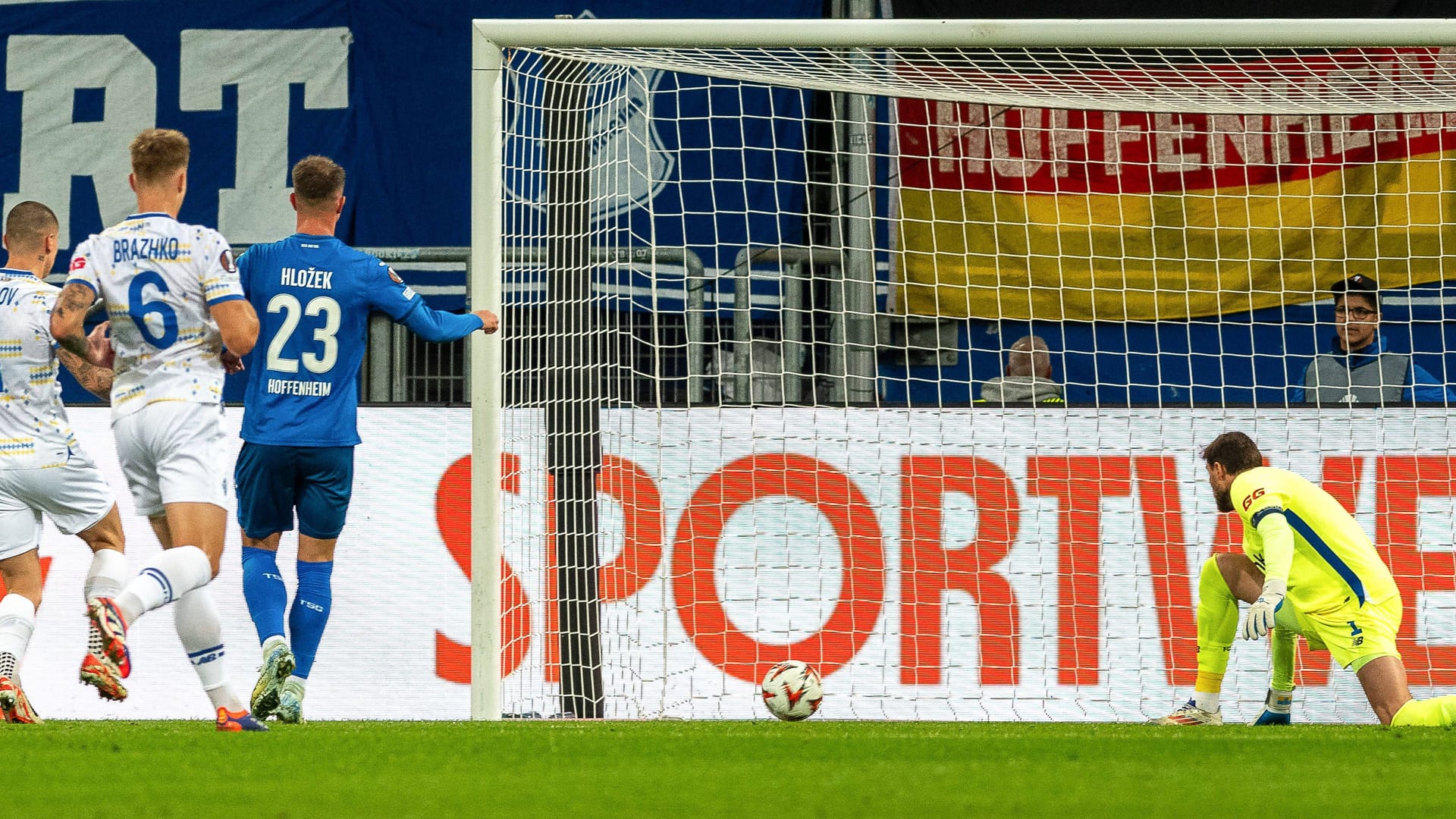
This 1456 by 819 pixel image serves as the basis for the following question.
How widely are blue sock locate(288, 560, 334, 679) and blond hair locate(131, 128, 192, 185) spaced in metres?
1.34

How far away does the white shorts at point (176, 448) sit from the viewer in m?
4.80

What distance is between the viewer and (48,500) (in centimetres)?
571

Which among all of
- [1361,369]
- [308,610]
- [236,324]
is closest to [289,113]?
[308,610]

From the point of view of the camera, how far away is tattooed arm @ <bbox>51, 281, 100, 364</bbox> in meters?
4.85

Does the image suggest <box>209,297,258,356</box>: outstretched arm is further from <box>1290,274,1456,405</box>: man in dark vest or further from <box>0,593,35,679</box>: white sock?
<box>1290,274,1456,405</box>: man in dark vest

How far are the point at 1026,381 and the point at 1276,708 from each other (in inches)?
73.5

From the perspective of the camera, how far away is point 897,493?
284 inches

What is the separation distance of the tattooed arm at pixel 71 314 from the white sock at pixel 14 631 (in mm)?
1096

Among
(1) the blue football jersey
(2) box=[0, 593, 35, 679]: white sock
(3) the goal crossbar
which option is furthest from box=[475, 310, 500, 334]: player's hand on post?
(2) box=[0, 593, 35, 679]: white sock

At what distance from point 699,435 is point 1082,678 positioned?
190cm

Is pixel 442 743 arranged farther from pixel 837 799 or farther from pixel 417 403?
pixel 417 403

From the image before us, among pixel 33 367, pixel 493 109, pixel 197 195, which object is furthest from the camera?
pixel 197 195

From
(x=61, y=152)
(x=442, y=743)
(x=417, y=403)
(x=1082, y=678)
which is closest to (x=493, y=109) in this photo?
(x=417, y=403)

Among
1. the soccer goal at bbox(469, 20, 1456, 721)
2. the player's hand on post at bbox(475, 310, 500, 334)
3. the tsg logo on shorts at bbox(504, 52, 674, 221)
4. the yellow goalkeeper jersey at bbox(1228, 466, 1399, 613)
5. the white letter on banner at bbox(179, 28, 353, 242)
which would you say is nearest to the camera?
the player's hand on post at bbox(475, 310, 500, 334)
